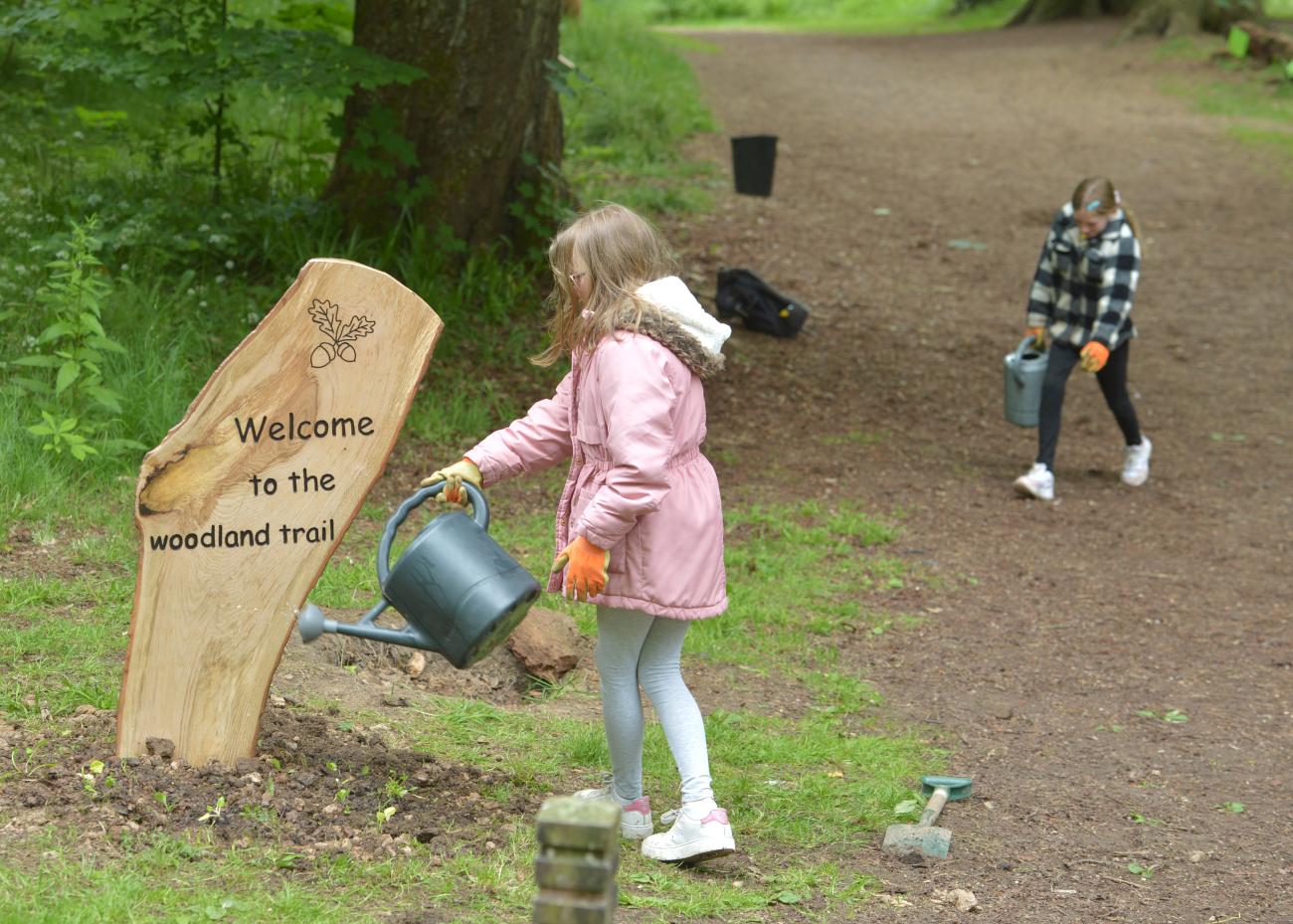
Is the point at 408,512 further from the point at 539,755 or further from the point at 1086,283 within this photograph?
the point at 1086,283

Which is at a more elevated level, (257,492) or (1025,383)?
(257,492)

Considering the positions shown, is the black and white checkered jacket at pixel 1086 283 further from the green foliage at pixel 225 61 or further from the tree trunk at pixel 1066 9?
the tree trunk at pixel 1066 9

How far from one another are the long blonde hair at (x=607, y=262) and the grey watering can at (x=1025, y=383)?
170 inches

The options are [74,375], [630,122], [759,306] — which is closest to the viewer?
[74,375]

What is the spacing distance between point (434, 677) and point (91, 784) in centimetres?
141

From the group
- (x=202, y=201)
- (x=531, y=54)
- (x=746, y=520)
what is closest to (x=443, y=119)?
(x=531, y=54)

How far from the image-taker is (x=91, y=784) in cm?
316

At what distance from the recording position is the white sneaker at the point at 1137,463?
24.0 ft

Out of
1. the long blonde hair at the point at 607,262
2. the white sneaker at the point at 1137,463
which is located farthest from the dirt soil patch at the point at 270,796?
the white sneaker at the point at 1137,463

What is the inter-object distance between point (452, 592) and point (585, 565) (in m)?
0.29

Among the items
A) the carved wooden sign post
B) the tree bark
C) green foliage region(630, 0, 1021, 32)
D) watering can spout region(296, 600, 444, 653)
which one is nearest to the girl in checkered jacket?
the carved wooden sign post

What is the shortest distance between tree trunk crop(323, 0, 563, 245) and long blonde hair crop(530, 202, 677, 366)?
4.09 m

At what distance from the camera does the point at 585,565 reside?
3.05m

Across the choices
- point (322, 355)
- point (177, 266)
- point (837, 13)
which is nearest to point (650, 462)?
point (322, 355)
